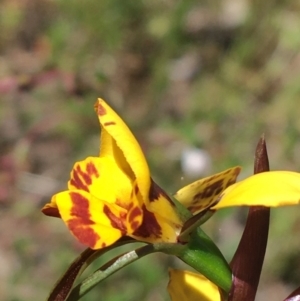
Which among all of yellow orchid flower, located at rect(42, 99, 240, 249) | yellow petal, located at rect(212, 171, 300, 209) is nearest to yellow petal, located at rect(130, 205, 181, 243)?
yellow orchid flower, located at rect(42, 99, 240, 249)

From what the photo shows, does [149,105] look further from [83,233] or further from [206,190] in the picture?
[83,233]

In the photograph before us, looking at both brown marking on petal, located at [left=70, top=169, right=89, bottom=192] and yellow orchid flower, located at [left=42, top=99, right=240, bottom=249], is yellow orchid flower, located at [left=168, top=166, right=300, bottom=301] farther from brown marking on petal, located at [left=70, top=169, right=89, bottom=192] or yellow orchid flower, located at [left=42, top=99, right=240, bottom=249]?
brown marking on petal, located at [left=70, top=169, right=89, bottom=192]

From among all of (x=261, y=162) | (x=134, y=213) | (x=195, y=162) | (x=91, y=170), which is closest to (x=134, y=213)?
(x=134, y=213)

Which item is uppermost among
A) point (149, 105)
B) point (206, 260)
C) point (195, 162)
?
point (206, 260)

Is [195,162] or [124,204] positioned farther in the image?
[195,162]

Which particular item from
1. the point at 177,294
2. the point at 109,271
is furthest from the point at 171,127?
the point at 109,271

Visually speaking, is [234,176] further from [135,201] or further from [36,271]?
[36,271]

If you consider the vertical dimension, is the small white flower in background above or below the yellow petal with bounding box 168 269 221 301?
below
